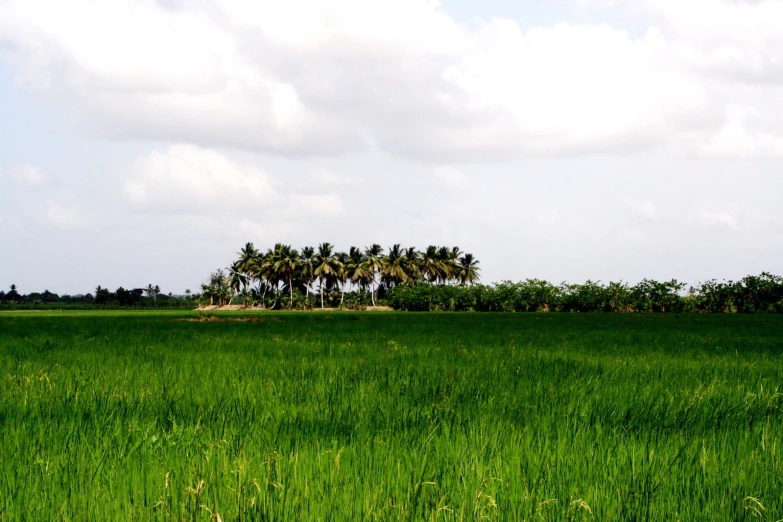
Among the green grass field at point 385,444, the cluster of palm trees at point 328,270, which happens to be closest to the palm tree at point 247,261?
the cluster of palm trees at point 328,270

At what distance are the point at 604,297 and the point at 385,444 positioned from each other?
62.2 m

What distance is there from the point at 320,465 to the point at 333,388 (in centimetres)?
295

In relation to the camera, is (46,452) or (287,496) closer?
(287,496)

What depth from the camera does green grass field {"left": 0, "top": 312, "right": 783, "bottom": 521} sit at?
2.78m

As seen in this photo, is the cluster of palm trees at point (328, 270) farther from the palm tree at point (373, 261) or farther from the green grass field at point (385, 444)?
the green grass field at point (385, 444)

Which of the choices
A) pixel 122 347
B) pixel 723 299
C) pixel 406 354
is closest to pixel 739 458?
pixel 406 354

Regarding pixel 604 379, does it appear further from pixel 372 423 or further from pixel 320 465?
pixel 320 465

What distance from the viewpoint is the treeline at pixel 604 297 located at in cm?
5259

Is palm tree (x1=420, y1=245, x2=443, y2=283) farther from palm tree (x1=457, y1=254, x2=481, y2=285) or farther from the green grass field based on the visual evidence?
the green grass field

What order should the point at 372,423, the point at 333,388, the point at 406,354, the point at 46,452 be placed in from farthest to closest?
the point at 406,354, the point at 333,388, the point at 372,423, the point at 46,452

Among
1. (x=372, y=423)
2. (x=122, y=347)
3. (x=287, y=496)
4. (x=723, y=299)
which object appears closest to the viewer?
(x=287, y=496)

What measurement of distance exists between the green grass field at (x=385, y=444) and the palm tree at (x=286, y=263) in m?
94.1

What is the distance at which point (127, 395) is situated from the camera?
5738 millimetres

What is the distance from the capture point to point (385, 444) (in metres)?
3.75
